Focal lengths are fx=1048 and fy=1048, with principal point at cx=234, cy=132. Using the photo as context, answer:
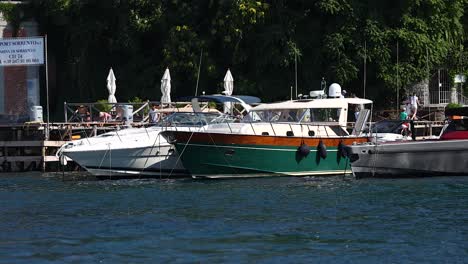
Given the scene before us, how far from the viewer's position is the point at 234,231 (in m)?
19.9

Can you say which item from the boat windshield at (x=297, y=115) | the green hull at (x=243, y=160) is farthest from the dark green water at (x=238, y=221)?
the boat windshield at (x=297, y=115)

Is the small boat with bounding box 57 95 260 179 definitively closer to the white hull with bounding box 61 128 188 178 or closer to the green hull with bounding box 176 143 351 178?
the white hull with bounding box 61 128 188 178

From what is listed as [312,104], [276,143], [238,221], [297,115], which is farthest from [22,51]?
[238,221]

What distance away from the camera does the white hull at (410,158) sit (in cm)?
2867

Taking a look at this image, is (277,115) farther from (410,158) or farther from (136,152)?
(410,158)

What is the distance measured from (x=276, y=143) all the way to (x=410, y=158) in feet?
13.0

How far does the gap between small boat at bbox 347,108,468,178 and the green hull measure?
93.8 inches

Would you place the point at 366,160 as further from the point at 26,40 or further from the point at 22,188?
the point at 26,40

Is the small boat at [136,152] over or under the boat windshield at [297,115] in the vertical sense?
under

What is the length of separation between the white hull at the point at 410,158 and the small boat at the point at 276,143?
239 cm

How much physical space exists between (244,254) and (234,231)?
7.88 ft

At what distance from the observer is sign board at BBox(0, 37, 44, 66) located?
121 ft

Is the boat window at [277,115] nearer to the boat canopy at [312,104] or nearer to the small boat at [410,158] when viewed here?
the boat canopy at [312,104]

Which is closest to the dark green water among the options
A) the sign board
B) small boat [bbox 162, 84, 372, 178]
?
small boat [bbox 162, 84, 372, 178]
